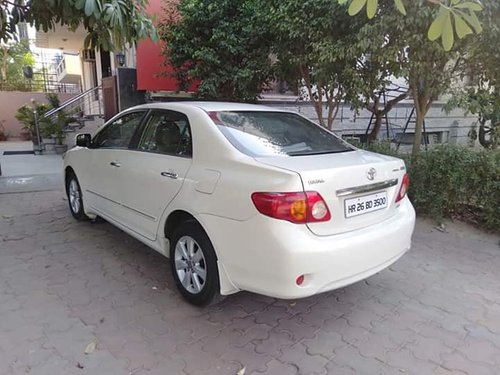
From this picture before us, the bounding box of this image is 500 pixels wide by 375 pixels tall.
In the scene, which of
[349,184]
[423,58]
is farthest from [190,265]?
[423,58]

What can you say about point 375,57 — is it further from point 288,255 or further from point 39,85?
point 39,85

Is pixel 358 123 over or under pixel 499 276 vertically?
over

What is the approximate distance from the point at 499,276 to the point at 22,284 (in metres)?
4.29

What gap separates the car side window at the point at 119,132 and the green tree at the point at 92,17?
873mm

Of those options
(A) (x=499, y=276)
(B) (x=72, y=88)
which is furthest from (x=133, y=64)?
(B) (x=72, y=88)

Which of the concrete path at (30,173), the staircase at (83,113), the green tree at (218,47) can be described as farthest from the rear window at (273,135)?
the staircase at (83,113)

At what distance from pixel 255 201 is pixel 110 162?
2.17m

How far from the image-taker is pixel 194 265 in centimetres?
306

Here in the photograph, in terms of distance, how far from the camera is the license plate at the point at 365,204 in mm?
2705

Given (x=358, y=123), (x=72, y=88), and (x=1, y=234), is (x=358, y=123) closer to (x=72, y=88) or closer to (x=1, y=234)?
(x=1, y=234)

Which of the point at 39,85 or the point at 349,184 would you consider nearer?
the point at 349,184

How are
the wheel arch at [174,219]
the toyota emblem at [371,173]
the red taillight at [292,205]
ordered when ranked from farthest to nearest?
the wheel arch at [174,219] < the toyota emblem at [371,173] < the red taillight at [292,205]

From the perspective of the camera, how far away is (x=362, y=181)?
9.11 feet

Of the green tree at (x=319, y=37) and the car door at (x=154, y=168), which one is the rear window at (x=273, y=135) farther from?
the green tree at (x=319, y=37)
